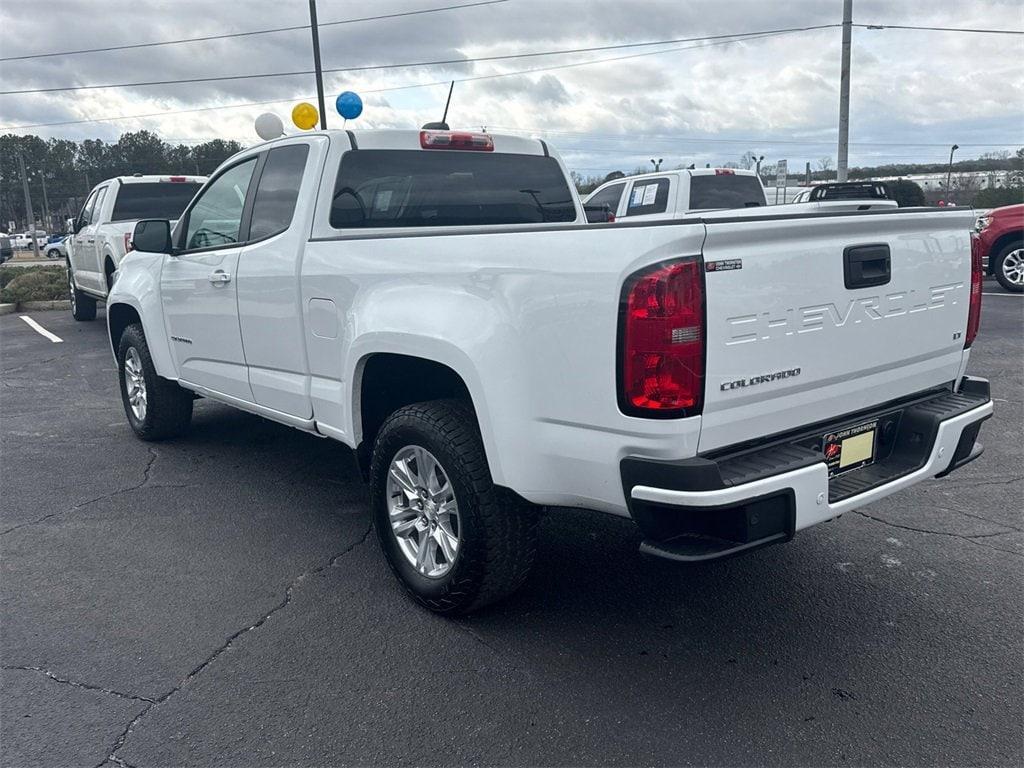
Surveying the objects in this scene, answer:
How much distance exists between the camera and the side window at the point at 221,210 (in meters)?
4.84

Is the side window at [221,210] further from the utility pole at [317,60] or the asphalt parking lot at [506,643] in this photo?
the utility pole at [317,60]

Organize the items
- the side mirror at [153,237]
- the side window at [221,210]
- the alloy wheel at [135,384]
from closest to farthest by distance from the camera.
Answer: the side window at [221,210]
the side mirror at [153,237]
the alloy wheel at [135,384]

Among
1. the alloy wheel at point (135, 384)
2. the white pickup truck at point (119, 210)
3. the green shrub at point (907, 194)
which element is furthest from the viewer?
the green shrub at point (907, 194)

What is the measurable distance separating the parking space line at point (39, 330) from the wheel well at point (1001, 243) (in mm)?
13561

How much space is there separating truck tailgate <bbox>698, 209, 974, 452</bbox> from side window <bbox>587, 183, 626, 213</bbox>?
9730 millimetres

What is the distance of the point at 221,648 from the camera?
3.33 m

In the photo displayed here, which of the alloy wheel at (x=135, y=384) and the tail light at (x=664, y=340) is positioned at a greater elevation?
the tail light at (x=664, y=340)

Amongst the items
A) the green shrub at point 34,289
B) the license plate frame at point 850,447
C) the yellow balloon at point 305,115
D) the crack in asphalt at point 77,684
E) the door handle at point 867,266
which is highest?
the yellow balloon at point 305,115

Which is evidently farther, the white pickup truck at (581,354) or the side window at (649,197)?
the side window at (649,197)

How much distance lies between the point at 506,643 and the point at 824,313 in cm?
168

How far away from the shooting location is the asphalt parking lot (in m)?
2.74

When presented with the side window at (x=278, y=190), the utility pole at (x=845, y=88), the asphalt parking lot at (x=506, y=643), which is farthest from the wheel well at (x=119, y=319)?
the utility pole at (x=845, y=88)

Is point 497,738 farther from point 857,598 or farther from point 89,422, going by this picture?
point 89,422

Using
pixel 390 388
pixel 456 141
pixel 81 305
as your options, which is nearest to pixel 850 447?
pixel 390 388
